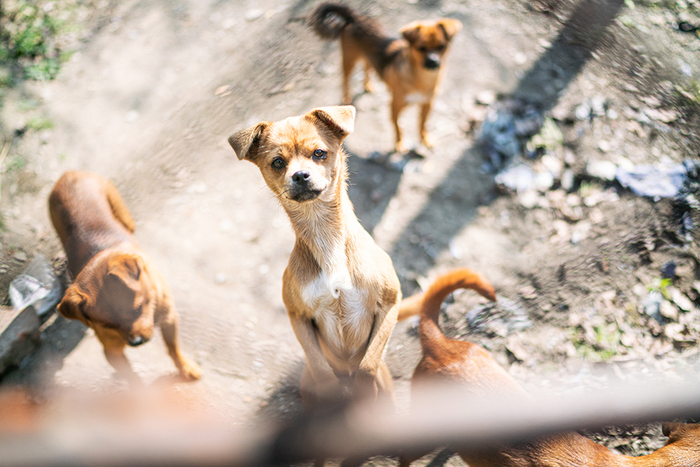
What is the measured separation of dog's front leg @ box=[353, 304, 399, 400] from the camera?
8.16 ft

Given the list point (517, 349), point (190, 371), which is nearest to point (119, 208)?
point (190, 371)

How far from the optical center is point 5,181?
391 cm

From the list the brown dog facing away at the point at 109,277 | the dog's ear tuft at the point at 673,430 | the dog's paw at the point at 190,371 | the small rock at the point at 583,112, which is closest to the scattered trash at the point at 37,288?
the brown dog facing away at the point at 109,277

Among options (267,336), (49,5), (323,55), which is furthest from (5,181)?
(323,55)

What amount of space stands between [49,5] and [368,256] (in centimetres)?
551

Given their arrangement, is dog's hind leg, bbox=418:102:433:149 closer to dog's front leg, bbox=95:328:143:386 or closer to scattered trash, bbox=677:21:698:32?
scattered trash, bbox=677:21:698:32

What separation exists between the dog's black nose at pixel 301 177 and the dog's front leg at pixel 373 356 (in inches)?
40.1

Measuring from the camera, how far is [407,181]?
466 cm

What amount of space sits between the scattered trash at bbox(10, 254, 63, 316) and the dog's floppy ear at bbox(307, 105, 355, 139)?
2.76 metres

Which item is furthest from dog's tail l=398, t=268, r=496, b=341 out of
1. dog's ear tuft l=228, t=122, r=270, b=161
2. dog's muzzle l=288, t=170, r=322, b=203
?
dog's ear tuft l=228, t=122, r=270, b=161

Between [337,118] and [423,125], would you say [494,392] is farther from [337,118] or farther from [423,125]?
[423,125]

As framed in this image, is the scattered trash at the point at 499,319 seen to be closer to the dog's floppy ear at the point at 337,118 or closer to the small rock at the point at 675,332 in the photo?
the small rock at the point at 675,332

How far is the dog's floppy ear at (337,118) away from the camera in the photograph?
219cm

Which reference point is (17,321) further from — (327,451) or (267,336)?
(327,451)
